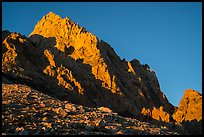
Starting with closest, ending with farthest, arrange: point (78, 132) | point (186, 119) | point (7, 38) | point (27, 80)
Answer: point (78, 132), point (27, 80), point (7, 38), point (186, 119)

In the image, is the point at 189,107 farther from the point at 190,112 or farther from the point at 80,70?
the point at 80,70

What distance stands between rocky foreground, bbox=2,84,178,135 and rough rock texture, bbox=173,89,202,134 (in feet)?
97.3

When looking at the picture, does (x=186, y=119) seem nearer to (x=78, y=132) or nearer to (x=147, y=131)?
(x=147, y=131)

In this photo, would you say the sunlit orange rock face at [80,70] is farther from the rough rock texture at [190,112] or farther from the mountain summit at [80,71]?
the rough rock texture at [190,112]

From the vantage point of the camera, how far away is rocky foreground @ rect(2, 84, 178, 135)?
23016 mm

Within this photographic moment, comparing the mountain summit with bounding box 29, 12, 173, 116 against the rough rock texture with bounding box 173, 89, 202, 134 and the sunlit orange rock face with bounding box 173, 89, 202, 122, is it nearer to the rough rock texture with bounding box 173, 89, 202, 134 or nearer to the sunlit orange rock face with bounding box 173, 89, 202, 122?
the sunlit orange rock face with bounding box 173, 89, 202, 122

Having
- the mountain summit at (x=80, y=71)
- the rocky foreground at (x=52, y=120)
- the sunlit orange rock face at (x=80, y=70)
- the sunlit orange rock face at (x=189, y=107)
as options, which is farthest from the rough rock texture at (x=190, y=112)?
the rocky foreground at (x=52, y=120)

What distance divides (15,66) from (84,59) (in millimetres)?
16852

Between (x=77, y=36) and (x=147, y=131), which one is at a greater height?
(x=77, y=36)

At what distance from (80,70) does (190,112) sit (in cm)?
2077

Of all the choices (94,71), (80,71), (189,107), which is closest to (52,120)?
(80,71)

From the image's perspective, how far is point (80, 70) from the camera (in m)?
57.8

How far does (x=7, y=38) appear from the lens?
181ft

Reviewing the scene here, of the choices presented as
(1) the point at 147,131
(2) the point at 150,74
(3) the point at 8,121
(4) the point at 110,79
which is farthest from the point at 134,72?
(3) the point at 8,121
